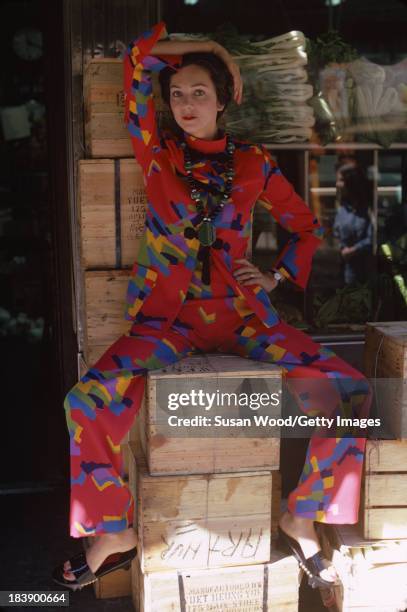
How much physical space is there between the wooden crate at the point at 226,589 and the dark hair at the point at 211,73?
6.39 feet

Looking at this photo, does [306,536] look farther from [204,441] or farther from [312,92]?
[312,92]

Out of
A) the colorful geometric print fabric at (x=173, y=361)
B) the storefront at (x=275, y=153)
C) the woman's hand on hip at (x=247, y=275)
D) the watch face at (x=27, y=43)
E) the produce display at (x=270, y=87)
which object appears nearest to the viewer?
the colorful geometric print fabric at (x=173, y=361)

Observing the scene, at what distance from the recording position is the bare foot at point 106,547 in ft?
11.3

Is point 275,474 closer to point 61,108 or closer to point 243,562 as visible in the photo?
point 243,562

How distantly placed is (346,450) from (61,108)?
2230mm

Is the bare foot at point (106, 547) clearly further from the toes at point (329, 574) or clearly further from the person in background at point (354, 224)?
the person in background at point (354, 224)

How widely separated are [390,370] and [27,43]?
5591 mm

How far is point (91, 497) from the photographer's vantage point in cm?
333

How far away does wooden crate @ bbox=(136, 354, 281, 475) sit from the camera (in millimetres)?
3373

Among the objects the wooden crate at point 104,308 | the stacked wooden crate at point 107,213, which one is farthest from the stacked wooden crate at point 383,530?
the wooden crate at point 104,308

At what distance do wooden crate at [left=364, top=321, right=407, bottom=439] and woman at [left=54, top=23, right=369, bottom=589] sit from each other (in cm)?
17

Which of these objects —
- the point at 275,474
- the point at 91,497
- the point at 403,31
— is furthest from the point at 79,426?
the point at 403,31

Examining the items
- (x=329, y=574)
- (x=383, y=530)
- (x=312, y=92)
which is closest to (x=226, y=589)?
(x=329, y=574)

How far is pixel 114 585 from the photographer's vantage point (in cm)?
381
